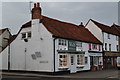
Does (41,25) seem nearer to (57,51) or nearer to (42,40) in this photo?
(42,40)

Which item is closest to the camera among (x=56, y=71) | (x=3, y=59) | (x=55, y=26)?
(x=56, y=71)

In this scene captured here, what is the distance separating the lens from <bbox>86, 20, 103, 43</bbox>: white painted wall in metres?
37.2

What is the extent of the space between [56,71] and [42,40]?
13.6 feet

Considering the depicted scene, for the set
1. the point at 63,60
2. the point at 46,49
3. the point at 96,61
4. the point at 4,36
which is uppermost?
the point at 4,36

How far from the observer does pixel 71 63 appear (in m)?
27.4

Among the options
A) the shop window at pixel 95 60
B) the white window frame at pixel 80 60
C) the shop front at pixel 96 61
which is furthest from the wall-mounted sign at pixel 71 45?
the shop window at pixel 95 60

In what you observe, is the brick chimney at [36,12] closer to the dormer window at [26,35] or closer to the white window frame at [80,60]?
the dormer window at [26,35]

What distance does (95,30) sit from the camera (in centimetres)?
3803

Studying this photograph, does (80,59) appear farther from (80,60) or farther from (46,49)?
(46,49)

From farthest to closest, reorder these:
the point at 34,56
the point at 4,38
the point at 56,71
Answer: the point at 4,38, the point at 34,56, the point at 56,71

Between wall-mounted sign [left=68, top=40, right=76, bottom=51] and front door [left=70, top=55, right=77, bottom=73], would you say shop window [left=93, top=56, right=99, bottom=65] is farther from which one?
wall-mounted sign [left=68, top=40, right=76, bottom=51]

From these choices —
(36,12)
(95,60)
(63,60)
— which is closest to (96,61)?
(95,60)

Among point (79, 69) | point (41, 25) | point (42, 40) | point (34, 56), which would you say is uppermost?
point (41, 25)

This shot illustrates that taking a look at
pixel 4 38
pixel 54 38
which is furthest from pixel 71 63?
pixel 4 38
